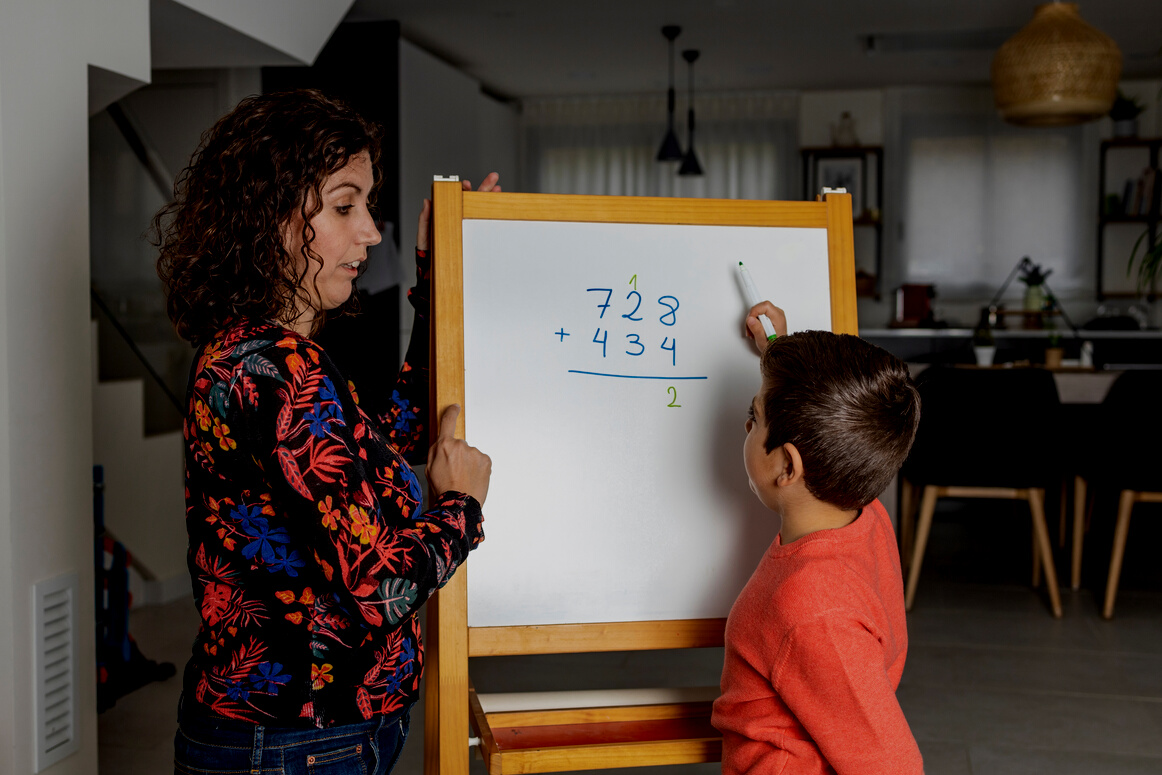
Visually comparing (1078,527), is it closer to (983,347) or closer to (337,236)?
(983,347)

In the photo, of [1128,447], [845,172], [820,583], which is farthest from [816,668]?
[845,172]

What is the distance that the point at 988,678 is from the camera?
2.86 m

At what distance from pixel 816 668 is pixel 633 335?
1.80 feet

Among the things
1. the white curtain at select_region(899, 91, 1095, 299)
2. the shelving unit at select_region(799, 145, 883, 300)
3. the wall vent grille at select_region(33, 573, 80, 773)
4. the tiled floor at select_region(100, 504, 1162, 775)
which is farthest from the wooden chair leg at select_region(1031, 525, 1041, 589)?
the white curtain at select_region(899, 91, 1095, 299)

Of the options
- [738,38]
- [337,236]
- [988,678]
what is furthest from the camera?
[738,38]

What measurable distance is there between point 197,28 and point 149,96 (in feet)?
5.97

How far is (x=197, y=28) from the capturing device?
2805 millimetres

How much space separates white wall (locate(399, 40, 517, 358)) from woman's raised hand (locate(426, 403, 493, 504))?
424 cm

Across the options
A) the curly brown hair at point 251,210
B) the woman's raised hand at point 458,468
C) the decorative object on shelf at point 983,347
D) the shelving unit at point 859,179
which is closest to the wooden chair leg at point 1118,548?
the decorative object on shelf at point 983,347

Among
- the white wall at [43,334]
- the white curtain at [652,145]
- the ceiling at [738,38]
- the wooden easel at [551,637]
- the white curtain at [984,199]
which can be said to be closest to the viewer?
the wooden easel at [551,637]

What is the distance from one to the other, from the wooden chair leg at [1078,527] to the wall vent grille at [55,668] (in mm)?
3393

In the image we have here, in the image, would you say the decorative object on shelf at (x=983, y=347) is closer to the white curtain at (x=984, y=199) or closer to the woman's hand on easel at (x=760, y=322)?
the white curtain at (x=984, y=199)

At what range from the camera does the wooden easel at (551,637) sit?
128cm

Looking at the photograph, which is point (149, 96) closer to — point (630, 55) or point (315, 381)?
point (630, 55)
